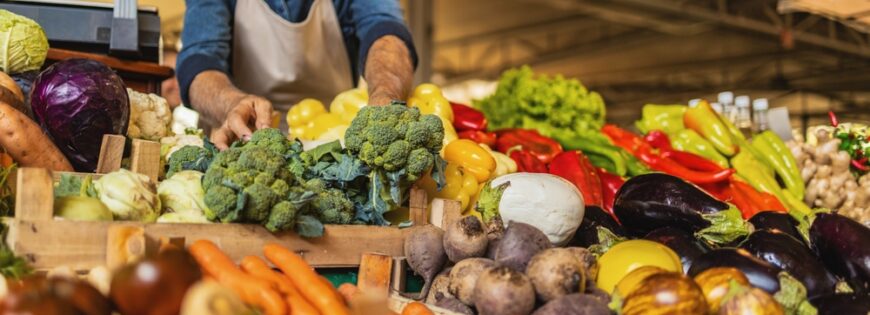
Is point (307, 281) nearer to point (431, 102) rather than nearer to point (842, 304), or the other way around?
point (842, 304)

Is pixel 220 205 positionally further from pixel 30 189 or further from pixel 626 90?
pixel 626 90

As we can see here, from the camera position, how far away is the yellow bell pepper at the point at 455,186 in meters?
2.71

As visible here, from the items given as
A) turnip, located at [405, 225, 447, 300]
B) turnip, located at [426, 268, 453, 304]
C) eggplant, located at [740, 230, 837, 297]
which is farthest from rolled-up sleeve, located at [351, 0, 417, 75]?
eggplant, located at [740, 230, 837, 297]

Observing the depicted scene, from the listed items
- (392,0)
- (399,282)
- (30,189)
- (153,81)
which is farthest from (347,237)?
(392,0)

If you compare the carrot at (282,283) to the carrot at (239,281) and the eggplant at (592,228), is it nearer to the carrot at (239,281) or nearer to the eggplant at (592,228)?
the carrot at (239,281)

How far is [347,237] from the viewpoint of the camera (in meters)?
2.25

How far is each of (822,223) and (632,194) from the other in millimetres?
624

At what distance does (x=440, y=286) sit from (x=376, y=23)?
2.05 metres

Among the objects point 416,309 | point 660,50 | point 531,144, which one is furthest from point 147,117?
point 660,50

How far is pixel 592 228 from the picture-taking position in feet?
8.60

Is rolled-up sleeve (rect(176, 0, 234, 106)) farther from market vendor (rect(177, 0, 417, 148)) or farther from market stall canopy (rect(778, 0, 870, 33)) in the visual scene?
market stall canopy (rect(778, 0, 870, 33))

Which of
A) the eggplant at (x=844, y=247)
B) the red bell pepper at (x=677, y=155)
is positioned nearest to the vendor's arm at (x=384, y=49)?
the red bell pepper at (x=677, y=155)

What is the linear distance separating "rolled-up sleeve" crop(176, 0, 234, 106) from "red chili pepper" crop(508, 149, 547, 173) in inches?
56.8

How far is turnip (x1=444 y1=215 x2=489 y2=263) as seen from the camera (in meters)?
2.15
